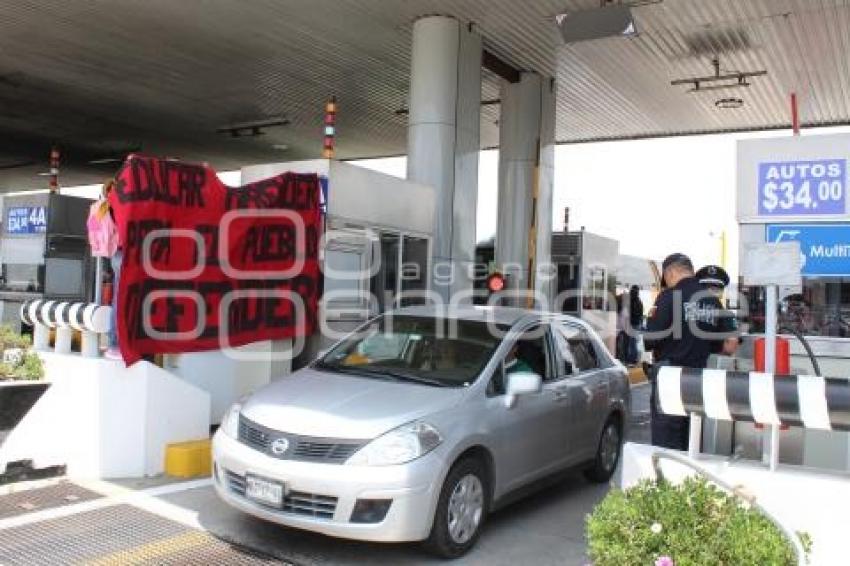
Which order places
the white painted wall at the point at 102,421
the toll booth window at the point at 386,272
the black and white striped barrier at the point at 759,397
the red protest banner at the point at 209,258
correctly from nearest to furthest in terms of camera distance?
the black and white striped barrier at the point at 759,397, the white painted wall at the point at 102,421, the red protest banner at the point at 209,258, the toll booth window at the point at 386,272

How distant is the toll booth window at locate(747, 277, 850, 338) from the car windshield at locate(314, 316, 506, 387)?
195 centimetres

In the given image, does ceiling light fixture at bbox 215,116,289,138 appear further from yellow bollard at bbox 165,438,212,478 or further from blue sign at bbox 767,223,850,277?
blue sign at bbox 767,223,850,277

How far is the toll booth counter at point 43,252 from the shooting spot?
11.4 m

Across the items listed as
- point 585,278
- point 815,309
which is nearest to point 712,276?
point 815,309

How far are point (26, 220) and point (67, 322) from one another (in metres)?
5.77

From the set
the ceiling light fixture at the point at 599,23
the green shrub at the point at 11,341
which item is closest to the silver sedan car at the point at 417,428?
the green shrub at the point at 11,341

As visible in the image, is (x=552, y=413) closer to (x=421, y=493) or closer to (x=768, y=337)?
(x=421, y=493)

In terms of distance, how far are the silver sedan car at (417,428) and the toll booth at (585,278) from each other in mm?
9297

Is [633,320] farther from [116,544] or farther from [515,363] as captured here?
[116,544]

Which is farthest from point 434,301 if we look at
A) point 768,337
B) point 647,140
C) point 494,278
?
point 647,140

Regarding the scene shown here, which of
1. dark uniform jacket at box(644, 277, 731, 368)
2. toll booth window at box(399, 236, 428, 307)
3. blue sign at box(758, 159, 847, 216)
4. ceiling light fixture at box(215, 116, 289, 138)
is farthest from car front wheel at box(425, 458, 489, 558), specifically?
ceiling light fixture at box(215, 116, 289, 138)

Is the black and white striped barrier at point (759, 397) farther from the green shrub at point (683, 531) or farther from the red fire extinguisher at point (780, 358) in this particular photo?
the red fire extinguisher at point (780, 358)

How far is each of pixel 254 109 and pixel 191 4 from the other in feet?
21.9

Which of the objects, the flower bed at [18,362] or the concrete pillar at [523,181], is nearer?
the flower bed at [18,362]
